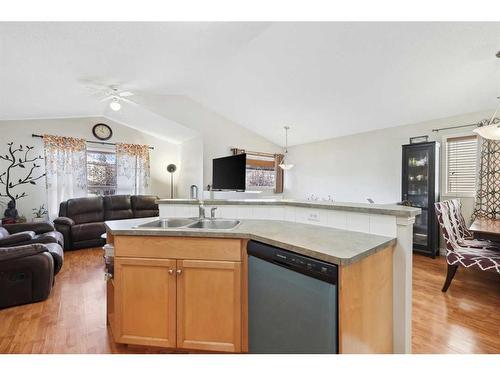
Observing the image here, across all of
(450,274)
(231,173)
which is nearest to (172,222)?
(231,173)

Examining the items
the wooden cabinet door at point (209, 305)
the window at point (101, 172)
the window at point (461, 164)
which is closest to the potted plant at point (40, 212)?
the window at point (101, 172)

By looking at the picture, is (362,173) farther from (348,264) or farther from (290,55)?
(348,264)

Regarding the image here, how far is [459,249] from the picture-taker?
2.59 metres

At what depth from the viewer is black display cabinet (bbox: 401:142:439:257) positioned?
3730 millimetres

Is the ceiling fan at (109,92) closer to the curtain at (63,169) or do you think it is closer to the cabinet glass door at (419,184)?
the curtain at (63,169)

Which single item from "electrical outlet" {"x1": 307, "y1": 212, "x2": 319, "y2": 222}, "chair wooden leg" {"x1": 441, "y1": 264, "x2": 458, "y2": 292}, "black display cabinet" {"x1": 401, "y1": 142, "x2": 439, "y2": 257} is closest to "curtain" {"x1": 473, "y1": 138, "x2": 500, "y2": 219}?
"black display cabinet" {"x1": 401, "y1": 142, "x2": 439, "y2": 257}

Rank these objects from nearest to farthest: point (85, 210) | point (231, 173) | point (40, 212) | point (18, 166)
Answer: point (231, 173), point (18, 166), point (40, 212), point (85, 210)

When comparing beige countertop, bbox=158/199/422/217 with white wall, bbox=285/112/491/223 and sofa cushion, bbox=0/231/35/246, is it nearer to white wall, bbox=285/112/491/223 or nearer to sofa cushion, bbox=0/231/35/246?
sofa cushion, bbox=0/231/35/246

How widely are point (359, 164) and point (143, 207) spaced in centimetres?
464

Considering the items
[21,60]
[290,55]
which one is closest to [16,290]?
[21,60]

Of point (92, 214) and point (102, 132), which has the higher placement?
point (102, 132)

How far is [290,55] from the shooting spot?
3.03 metres

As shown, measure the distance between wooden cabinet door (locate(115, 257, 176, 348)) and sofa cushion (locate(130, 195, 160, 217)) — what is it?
3693 millimetres

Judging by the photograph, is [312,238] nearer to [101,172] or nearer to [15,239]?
[15,239]
